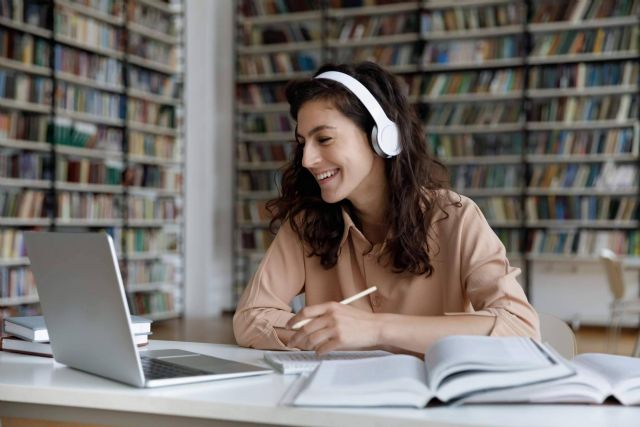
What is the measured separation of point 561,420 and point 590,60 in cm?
601

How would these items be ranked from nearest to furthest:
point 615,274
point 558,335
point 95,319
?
point 95,319
point 558,335
point 615,274

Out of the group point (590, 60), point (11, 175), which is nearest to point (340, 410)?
point (11, 175)

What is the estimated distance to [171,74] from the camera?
274 inches

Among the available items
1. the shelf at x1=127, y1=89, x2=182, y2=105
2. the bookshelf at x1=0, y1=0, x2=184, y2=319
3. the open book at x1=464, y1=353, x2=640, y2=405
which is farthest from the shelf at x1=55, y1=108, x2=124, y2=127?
the open book at x1=464, y1=353, x2=640, y2=405

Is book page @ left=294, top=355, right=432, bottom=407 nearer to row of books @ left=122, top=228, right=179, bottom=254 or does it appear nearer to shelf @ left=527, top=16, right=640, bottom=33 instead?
row of books @ left=122, top=228, right=179, bottom=254

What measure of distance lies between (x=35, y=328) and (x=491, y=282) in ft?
2.67

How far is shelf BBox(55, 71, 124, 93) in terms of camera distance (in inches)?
218

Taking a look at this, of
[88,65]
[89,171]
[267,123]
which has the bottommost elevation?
[89,171]

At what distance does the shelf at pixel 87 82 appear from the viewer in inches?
218

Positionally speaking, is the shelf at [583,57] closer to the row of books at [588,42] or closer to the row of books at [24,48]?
the row of books at [588,42]

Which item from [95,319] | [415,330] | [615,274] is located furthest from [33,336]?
[615,274]

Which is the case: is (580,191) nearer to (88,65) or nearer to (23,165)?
(88,65)

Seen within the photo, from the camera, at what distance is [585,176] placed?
250 inches

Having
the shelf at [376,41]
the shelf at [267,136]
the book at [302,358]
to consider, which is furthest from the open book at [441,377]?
the shelf at [267,136]
